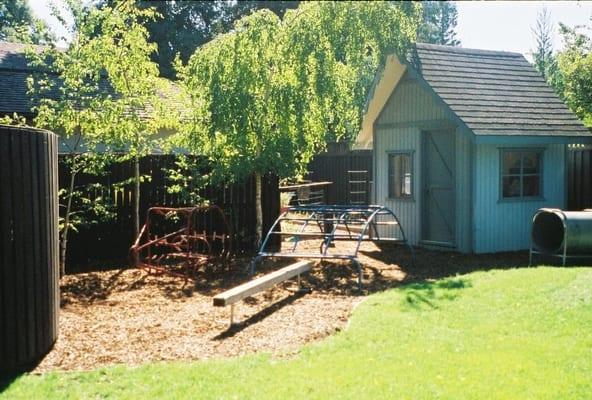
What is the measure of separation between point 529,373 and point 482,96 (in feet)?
30.7

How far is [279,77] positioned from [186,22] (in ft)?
102

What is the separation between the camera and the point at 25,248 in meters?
5.96

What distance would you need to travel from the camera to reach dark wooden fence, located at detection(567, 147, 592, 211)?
1488 cm

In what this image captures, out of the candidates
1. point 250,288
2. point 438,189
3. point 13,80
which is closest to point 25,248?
point 250,288

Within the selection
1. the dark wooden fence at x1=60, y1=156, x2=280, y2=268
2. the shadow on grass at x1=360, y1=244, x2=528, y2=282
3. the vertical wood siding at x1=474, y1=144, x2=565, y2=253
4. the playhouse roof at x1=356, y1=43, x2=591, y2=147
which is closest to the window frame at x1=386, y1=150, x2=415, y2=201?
the playhouse roof at x1=356, y1=43, x2=591, y2=147

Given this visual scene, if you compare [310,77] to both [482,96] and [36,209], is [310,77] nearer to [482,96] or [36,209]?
[482,96]

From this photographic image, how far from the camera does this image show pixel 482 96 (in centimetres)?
1379

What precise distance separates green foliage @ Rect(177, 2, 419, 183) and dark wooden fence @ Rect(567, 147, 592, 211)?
5368 millimetres

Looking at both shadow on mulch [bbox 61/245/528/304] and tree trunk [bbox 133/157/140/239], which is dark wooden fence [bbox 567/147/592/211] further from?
tree trunk [bbox 133/157/140/239]

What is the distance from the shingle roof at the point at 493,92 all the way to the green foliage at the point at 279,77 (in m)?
1.77

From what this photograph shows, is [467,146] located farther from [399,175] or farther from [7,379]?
[7,379]

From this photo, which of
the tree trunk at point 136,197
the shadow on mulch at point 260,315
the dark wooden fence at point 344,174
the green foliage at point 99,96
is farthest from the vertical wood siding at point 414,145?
the dark wooden fence at point 344,174

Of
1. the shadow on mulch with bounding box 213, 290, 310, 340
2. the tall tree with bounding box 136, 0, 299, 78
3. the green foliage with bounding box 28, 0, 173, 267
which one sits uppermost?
the tall tree with bounding box 136, 0, 299, 78

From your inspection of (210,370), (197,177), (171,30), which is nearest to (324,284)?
(197,177)
